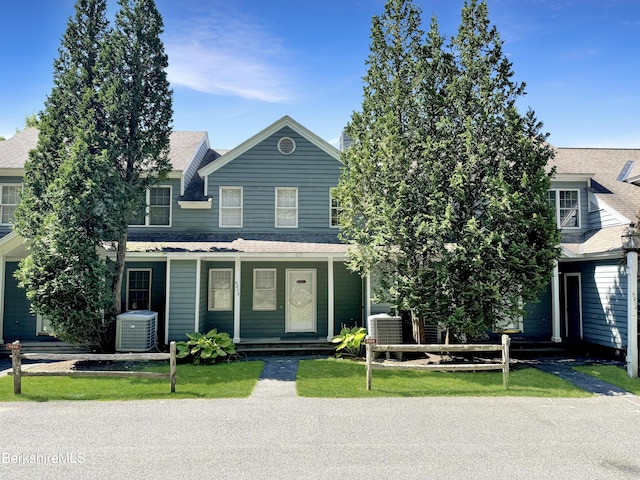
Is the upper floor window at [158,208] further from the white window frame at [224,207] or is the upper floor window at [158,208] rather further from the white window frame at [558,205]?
the white window frame at [558,205]

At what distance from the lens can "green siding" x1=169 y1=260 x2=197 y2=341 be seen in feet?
41.1

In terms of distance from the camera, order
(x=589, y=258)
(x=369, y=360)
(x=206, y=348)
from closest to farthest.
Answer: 1. (x=369, y=360)
2. (x=206, y=348)
3. (x=589, y=258)

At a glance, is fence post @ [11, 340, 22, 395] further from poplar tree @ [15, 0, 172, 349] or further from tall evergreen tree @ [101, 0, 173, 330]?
tall evergreen tree @ [101, 0, 173, 330]

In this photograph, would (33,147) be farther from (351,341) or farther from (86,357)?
(351,341)

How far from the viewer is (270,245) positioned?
13.6 metres

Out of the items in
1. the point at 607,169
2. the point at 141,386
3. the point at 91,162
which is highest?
the point at 607,169

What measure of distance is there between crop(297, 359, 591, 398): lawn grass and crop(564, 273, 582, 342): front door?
4.31 meters

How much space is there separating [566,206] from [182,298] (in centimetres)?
1330

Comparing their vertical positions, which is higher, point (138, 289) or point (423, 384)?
point (138, 289)

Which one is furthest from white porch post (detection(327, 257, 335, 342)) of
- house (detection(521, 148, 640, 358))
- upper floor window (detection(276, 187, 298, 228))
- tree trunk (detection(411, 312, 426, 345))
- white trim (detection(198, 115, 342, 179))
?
house (detection(521, 148, 640, 358))

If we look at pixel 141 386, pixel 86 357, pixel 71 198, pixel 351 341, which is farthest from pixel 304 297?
pixel 71 198

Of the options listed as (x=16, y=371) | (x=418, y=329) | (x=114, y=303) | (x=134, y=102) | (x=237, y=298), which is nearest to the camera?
(x=16, y=371)

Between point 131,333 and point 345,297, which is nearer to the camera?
point 131,333

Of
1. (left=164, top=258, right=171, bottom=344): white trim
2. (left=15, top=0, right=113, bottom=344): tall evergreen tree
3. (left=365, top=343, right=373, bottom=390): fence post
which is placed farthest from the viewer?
(left=164, top=258, right=171, bottom=344): white trim
